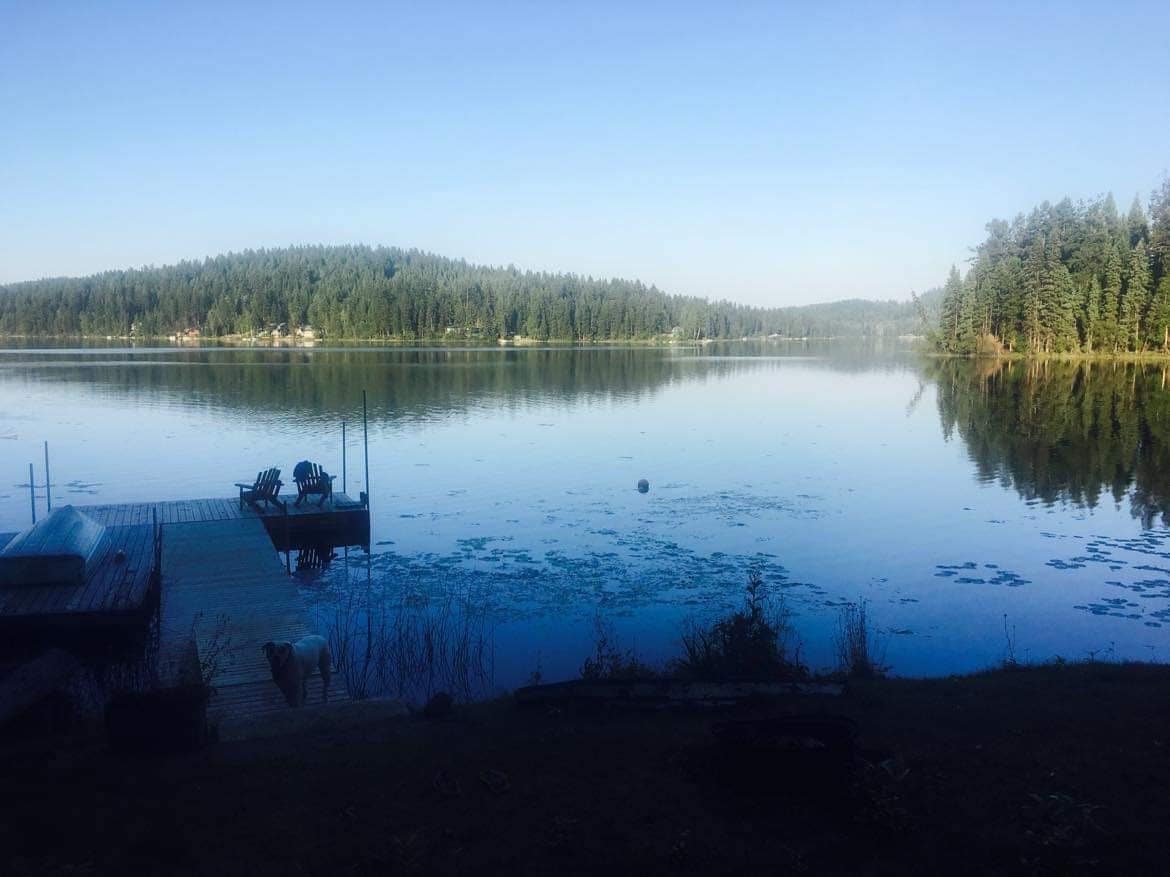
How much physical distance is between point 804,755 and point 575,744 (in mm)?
2065

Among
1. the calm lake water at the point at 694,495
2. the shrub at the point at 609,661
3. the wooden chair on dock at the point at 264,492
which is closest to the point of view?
the shrub at the point at 609,661

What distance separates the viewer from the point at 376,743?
7473 millimetres

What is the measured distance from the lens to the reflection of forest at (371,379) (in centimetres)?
4566

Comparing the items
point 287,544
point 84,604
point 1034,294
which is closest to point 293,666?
point 84,604

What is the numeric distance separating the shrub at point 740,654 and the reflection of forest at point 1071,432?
14051 millimetres

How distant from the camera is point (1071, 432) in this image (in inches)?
1380

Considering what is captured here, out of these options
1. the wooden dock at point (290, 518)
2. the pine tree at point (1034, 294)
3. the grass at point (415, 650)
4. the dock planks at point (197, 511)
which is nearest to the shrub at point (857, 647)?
the grass at point (415, 650)

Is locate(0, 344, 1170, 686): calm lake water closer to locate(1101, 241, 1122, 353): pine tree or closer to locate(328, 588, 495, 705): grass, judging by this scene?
locate(328, 588, 495, 705): grass

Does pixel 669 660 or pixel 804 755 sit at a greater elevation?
pixel 804 755

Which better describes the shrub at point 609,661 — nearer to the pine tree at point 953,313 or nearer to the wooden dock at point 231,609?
the wooden dock at point 231,609

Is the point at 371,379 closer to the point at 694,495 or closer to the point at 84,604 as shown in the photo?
the point at 694,495

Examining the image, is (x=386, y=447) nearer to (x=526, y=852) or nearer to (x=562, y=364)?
(x=526, y=852)

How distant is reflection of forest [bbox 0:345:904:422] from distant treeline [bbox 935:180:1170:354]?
14.3 metres

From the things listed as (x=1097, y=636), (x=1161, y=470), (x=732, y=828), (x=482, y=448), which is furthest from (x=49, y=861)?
(x=1161, y=470)
